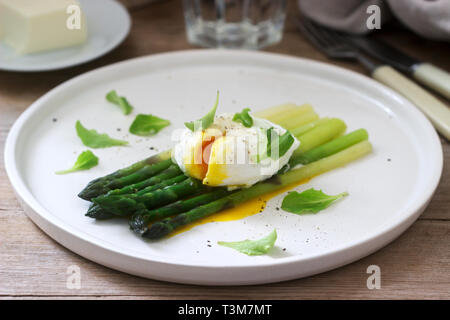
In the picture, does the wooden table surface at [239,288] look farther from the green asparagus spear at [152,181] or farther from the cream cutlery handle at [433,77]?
the cream cutlery handle at [433,77]

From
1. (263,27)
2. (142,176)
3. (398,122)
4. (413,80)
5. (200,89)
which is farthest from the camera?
(263,27)

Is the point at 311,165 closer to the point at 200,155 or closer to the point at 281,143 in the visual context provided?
the point at 281,143

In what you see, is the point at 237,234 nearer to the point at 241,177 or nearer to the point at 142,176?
the point at 241,177

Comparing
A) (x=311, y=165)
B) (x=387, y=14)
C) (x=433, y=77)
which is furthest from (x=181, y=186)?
(x=387, y=14)

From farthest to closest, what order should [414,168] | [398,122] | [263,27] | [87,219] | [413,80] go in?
[263,27] → [413,80] → [398,122] → [414,168] → [87,219]

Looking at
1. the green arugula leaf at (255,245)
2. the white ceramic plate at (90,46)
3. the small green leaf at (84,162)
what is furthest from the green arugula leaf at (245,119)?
the white ceramic plate at (90,46)

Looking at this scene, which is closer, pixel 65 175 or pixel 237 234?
pixel 237 234

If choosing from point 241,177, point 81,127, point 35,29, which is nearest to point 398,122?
point 241,177
